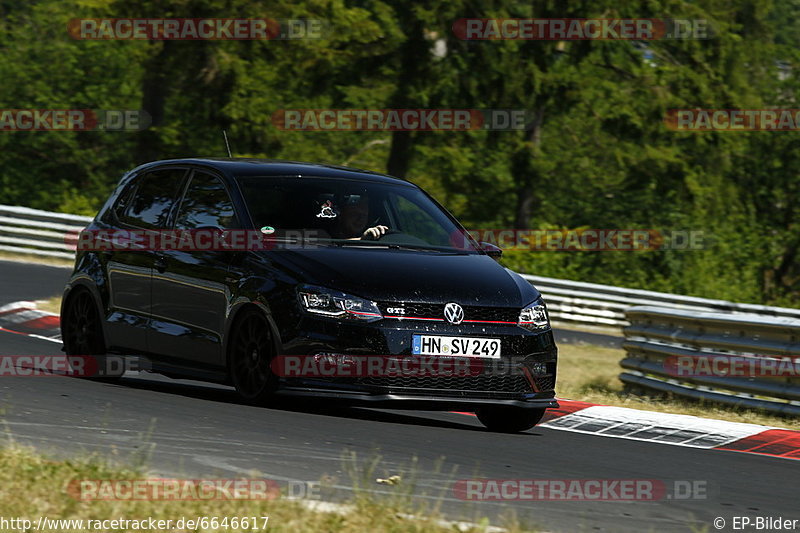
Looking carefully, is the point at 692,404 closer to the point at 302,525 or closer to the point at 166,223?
the point at 166,223

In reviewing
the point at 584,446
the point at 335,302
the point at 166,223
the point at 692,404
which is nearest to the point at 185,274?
the point at 166,223

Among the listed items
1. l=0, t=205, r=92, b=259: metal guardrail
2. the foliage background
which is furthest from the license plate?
the foliage background

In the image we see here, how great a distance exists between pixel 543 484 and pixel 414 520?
1574 mm

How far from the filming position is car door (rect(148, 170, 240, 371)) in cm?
893

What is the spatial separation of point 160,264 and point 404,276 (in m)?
2.02

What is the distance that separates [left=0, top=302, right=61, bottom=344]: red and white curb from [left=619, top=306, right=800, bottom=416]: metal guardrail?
584 centimetres

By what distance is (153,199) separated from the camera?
33.4 ft

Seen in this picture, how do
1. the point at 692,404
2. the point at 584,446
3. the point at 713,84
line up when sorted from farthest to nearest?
the point at 713,84 < the point at 692,404 < the point at 584,446

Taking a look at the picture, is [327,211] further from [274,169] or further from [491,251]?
[491,251]

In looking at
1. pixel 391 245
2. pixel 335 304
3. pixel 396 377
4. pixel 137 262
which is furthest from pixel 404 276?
pixel 137 262

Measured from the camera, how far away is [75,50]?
149 feet

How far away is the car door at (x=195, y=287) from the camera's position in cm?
893

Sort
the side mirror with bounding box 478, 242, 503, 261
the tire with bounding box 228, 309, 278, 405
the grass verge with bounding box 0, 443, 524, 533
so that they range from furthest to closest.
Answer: the side mirror with bounding box 478, 242, 503, 261, the tire with bounding box 228, 309, 278, 405, the grass verge with bounding box 0, 443, 524, 533

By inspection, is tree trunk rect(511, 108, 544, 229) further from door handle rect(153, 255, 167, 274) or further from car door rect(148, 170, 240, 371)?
door handle rect(153, 255, 167, 274)
